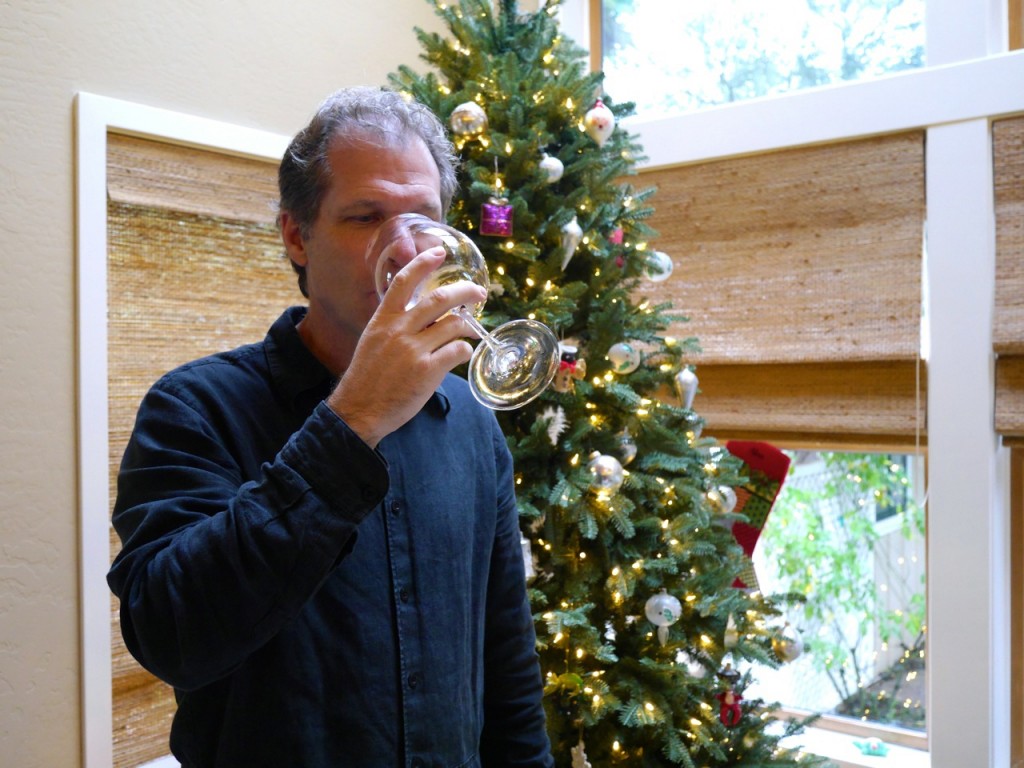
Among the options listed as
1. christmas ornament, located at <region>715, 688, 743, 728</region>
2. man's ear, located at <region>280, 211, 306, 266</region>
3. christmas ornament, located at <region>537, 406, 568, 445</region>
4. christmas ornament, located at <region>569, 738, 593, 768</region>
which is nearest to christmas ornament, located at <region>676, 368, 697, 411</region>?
christmas ornament, located at <region>537, 406, 568, 445</region>

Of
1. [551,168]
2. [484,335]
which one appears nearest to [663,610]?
[551,168]

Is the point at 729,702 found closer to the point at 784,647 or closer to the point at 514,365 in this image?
the point at 784,647

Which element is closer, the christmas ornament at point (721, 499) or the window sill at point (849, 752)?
the christmas ornament at point (721, 499)

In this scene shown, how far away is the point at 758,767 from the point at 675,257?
1632mm

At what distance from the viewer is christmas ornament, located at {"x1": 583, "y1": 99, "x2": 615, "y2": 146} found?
1.98 m

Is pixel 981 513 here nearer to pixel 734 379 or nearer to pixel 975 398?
pixel 975 398

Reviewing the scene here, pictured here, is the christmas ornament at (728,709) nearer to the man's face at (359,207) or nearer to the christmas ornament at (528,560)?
the christmas ornament at (528,560)

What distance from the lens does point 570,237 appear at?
75.5 inches

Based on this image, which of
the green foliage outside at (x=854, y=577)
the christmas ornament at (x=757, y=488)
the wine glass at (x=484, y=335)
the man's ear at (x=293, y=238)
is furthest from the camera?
the green foliage outside at (x=854, y=577)

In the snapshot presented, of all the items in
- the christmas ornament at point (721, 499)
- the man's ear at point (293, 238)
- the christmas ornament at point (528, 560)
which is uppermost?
the man's ear at point (293, 238)

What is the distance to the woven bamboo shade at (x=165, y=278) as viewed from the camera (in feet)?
7.06

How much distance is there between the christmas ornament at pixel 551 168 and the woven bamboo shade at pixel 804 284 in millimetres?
1078

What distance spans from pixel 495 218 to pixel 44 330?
1.05 m

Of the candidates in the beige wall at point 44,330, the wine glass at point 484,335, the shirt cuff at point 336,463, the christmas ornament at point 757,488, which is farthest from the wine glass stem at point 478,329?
the christmas ornament at point 757,488
